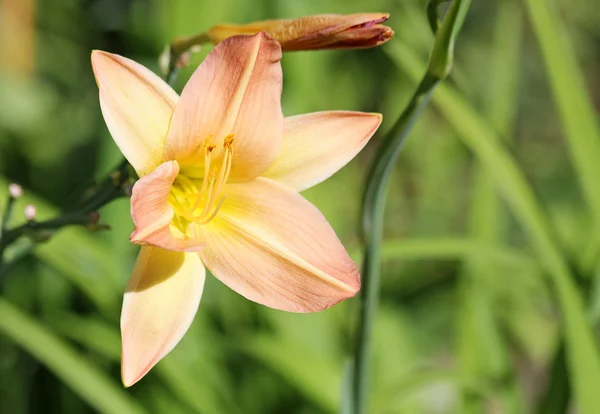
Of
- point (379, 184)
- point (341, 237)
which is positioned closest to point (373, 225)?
point (379, 184)

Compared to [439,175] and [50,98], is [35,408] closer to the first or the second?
[50,98]

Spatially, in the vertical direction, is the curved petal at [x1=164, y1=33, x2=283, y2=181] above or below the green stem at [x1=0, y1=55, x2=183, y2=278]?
above

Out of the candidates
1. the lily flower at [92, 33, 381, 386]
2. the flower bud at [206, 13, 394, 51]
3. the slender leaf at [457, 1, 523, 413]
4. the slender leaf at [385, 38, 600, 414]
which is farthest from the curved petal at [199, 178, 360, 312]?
the slender leaf at [457, 1, 523, 413]

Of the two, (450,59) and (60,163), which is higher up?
(450,59)

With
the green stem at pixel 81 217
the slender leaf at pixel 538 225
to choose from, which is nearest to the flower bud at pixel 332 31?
the green stem at pixel 81 217

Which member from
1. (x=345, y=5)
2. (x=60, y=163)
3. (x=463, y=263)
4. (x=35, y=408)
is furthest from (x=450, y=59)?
(x=345, y=5)

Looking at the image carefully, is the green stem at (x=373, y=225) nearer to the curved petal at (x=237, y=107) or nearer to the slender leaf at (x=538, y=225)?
the curved petal at (x=237, y=107)

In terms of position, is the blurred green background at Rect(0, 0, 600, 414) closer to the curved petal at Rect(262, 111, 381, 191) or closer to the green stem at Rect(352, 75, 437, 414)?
the green stem at Rect(352, 75, 437, 414)
